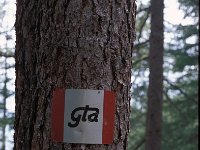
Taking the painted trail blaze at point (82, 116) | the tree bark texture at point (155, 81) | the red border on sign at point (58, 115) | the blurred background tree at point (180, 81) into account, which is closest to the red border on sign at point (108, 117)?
the painted trail blaze at point (82, 116)

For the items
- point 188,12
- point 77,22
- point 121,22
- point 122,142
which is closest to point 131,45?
A: point 121,22

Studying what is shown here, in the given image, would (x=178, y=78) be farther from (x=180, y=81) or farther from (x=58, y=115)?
(x=58, y=115)

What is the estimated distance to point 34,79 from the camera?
6.48 feet

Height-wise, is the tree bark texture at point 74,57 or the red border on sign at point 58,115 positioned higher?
the tree bark texture at point 74,57

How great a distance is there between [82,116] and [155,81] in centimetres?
818

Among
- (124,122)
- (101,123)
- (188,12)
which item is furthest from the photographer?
(188,12)

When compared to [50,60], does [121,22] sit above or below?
above

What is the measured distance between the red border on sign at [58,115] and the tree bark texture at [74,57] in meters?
0.03

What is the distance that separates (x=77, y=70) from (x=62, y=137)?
289 mm

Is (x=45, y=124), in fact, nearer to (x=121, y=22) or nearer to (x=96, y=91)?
(x=96, y=91)

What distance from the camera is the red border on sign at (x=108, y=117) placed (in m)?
1.86

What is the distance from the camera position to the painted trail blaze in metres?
1.82

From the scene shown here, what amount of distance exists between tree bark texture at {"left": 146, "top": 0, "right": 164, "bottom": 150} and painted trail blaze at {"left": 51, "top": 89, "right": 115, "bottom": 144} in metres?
7.64

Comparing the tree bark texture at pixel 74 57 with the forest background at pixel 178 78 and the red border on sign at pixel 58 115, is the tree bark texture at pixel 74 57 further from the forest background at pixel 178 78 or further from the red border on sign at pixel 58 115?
the forest background at pixel 178 78
